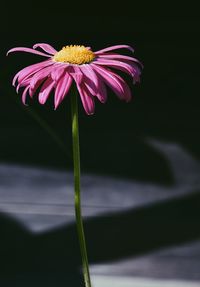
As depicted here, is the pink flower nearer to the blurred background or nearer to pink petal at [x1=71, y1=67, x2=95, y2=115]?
pink petal at [x1=71, y1=67, x2=95, y2=115]

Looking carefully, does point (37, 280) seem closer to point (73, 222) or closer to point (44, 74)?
point (73, 222)

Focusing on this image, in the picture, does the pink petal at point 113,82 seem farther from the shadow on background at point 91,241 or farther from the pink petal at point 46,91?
the shadow on background at point 91,241

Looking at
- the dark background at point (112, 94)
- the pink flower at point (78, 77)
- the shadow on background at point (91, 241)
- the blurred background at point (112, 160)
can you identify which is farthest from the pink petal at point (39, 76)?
the dark background at point (112, 94)


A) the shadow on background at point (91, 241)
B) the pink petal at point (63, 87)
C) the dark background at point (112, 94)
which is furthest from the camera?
the dark background at point (112, 94)

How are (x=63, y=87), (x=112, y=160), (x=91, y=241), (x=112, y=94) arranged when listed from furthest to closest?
(x=112, y=94) < (x=112, y=160) < (x=91, y=241) < (x=63, y=87)

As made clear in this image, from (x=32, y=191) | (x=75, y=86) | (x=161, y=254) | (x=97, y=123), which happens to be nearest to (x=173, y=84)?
(x=97, y=123)

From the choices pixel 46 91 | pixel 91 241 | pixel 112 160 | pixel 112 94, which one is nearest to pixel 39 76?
pixel 46 91

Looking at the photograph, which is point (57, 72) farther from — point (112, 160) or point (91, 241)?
point (112, 160)
